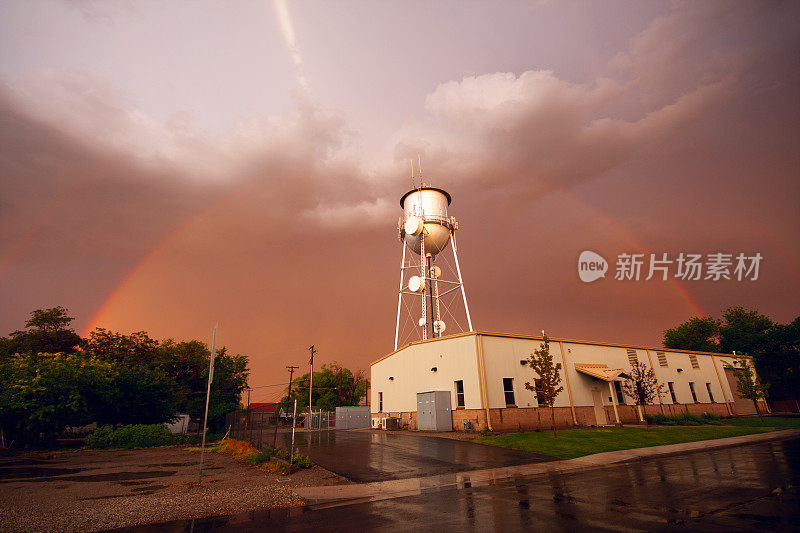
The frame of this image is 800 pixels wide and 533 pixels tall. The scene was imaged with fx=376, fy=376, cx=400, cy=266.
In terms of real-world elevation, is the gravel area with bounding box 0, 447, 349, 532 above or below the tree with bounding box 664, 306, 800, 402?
below

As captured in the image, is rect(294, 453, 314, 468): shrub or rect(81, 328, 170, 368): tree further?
rect(81, 328, 170, 368): tree

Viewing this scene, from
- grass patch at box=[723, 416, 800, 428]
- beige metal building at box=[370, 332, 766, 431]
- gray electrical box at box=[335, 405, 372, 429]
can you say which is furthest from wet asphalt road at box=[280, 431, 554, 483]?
grass patch at box=[723, 416, 800, 428]

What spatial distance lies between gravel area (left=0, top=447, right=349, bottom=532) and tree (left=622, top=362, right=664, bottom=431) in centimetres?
2819

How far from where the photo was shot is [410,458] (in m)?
16.7

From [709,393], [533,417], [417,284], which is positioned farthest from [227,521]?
[709,393]

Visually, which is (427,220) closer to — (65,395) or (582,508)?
(582,508)

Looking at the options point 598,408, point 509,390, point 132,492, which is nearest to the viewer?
point 132,492

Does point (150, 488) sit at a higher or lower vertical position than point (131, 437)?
lower

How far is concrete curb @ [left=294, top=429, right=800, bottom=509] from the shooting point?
10.00m

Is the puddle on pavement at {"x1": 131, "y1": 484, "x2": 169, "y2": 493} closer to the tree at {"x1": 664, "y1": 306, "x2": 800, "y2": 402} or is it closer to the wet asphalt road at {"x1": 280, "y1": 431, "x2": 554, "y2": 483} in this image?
the wet asphalt road at {"x1": 280, "y1": 431, "x2": 554, "y2": 483}

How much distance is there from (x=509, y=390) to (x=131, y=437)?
93.6 ft

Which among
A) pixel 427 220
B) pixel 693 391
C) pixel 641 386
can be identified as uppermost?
pixel 427 220

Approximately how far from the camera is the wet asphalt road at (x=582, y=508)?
6.98 m

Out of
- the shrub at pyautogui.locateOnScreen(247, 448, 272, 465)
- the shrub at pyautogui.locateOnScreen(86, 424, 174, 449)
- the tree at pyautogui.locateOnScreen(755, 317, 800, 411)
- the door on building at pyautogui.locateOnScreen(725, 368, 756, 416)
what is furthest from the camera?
the tree at pyautogui.locateOnScreen(755, 317, 800, 411)
